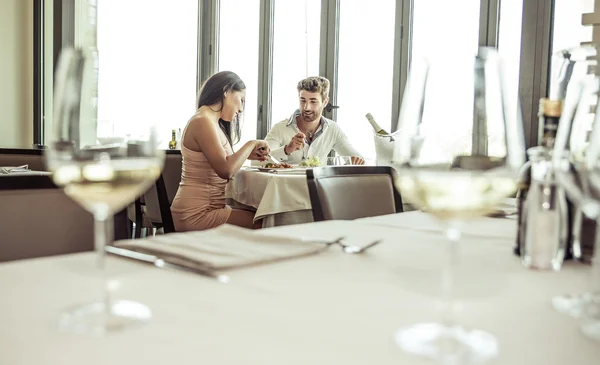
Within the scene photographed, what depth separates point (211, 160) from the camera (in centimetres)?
312

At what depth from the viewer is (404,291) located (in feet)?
2.27

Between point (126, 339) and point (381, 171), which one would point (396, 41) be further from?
point (126, 339)

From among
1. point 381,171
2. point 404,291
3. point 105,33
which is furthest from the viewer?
point 105,33

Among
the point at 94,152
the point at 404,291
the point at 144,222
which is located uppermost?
the point at 94,152

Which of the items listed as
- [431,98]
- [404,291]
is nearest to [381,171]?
[404,291]

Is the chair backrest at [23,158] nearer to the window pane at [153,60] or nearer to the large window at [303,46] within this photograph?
the large window at [303,46]

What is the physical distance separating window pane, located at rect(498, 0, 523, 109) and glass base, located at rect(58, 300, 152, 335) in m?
3.82

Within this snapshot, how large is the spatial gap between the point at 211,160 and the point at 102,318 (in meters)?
2.61

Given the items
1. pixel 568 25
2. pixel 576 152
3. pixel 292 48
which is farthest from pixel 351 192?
pixel 292 48

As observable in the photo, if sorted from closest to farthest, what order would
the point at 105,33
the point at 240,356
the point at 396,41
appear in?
1. the point at 240,356
2. the point at 396,41
3. the point at 105,33

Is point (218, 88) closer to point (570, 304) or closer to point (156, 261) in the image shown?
point (156, 261)

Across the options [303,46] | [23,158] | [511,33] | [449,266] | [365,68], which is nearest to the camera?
[449,266]

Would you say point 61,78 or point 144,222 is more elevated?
point 61,78

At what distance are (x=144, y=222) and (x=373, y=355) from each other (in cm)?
370
